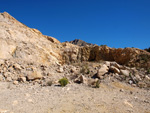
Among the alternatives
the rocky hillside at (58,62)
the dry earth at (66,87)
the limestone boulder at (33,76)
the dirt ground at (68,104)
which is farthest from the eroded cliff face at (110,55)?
the dirt ground at (68,104)

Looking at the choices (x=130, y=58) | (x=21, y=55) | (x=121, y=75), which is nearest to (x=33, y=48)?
(x=21, y=55)

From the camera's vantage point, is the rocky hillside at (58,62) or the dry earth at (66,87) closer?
the dry earth at (66,87)

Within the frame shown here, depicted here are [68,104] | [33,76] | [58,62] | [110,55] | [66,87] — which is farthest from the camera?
[110,55]

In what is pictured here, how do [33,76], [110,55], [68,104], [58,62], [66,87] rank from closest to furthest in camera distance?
[68,104] → [66,87] → [33,76] → [58,62] → [110,55]

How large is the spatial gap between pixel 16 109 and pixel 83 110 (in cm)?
193

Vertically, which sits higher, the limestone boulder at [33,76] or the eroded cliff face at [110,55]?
the eroded cliff face at [110,55]

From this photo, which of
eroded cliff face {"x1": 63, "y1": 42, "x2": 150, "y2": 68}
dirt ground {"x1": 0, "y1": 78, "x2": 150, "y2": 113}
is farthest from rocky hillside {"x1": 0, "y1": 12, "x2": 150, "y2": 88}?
dirt ground {"x1": 0, "y1": 78, "x2": 150, "y2": 113}

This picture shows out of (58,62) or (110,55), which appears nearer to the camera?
(58,62)

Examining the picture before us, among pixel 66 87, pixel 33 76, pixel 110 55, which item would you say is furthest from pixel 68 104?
pixel 110 55

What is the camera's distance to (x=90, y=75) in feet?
25.6

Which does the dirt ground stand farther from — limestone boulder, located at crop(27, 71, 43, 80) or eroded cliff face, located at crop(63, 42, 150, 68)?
eroded cliff face, located at crop(63, 42, 150, 68)

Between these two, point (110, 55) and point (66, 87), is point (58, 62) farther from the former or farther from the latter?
point (66, 87)

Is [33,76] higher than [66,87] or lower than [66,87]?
higher

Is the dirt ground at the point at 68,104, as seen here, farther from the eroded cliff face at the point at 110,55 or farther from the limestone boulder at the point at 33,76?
the eroded cliff face at the point at 110,55
